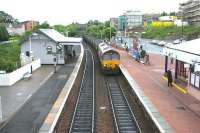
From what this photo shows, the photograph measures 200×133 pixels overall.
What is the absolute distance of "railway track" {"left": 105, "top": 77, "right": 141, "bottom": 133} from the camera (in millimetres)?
19141

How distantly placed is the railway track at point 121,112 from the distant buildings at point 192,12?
128 m

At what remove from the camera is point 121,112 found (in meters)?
22.8

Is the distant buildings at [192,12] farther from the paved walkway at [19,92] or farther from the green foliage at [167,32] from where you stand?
the paved walkway at [19,92]

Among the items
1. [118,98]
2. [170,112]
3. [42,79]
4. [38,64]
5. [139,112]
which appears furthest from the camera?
[38,64]

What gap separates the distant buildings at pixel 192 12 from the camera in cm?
15400

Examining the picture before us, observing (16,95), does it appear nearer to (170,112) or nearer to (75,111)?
(75,111)

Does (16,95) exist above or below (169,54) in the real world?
below

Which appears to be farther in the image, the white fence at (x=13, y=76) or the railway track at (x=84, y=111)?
the white fence at (x=13, y=76)

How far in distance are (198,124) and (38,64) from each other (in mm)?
27196

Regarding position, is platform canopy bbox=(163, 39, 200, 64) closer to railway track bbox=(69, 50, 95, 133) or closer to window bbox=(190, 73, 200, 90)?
window bbox=(190, 73, 200, 90)

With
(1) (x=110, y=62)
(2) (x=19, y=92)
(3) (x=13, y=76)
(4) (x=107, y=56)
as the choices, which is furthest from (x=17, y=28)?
(2) (x=19, y=92)

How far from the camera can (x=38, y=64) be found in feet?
140

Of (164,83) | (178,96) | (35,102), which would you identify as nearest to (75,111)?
(35,102)

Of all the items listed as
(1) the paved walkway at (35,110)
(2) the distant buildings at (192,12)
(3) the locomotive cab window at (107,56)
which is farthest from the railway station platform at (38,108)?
(2) the distant buildings at (192,12)
